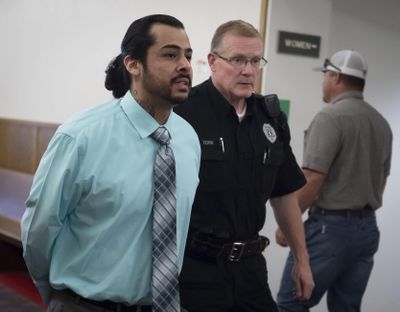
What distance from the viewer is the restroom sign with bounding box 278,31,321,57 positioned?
3359 millimetres

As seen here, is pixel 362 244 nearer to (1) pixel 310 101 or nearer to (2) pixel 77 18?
(1) pixel 310 101

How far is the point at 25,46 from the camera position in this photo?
570cm

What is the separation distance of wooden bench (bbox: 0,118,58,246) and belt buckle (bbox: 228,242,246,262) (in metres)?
2.93

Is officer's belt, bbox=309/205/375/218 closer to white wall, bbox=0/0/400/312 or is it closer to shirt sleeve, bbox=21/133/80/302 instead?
white wall, bbox=0/0/400/312

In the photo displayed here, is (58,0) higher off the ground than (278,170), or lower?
higher

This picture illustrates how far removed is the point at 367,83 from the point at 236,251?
7.64 ft

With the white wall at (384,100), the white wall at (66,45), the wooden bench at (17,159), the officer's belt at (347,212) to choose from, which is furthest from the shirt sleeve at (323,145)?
the wooden bench at (17,159)

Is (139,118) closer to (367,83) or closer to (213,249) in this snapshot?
(213,249)

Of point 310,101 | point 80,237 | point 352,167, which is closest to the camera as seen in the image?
point 80,237

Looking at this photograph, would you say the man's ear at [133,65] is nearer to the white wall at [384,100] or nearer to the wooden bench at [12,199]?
the white wall at [384,100]

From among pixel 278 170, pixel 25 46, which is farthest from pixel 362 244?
pixel 25 46

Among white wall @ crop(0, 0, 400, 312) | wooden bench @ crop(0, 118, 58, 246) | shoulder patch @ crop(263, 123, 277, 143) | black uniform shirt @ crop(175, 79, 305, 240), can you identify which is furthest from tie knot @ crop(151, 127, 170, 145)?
wooden bench @ crop(0, 118, 58, 246)

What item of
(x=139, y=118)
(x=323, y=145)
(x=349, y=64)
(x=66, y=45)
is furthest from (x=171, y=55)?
(x=66, y=45)

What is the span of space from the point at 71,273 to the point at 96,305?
120 millimetres
